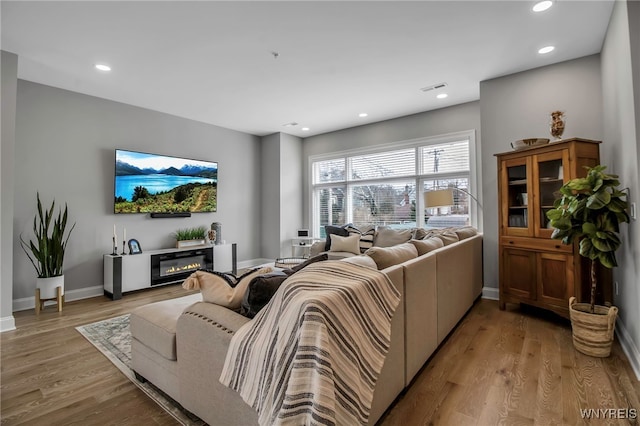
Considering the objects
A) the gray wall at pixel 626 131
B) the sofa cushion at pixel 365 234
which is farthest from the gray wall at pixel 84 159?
the gray wall at pixel 626 131

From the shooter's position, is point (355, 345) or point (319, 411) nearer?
point (319, 411)

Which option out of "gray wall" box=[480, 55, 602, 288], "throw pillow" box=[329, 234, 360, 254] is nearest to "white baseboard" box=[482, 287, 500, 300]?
"gray wall" box=[480, 55, 602, 288]

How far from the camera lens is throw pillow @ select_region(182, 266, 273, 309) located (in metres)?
1.57

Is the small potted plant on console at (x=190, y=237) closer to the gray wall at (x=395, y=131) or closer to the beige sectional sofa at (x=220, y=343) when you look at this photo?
the gray wall at (x=395, y=131)

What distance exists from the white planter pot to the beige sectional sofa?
2.33m

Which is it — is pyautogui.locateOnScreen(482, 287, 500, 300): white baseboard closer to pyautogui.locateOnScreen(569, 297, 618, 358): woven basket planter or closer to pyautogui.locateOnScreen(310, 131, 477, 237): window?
pyautogui.locateOnScreen(310, 131, 477, 237): window

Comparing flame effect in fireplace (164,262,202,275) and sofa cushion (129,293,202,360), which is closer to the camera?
sofa cushion (129,293,202,360)

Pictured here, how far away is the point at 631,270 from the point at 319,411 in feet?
8.91

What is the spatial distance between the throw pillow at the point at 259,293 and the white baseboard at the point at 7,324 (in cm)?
313

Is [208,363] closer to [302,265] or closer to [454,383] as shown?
[302,265]

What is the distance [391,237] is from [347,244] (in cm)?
68

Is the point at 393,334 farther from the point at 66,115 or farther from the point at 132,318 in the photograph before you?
the point at 66,115

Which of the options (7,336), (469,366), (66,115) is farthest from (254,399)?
(66,115)

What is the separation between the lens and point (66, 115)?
3957 millimetres
